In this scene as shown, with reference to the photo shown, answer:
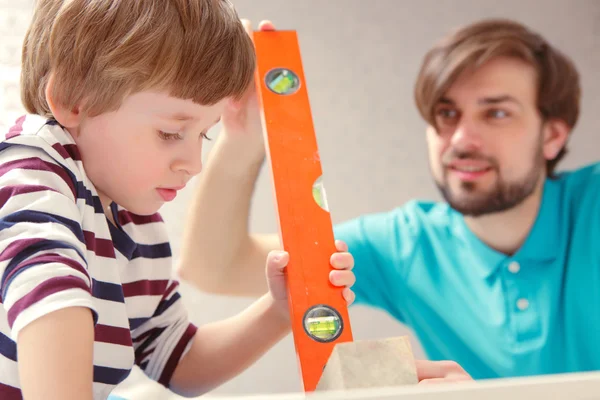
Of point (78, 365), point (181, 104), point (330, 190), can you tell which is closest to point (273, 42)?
point (181, 104)

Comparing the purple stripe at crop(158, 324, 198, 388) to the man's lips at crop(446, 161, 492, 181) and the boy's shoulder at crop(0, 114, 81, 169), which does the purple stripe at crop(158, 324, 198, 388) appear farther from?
the man's lips at crop(446, 161, 492, 181)

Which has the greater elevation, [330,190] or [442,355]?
[330,190]

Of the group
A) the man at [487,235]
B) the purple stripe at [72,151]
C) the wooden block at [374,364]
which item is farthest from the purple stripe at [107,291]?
the man at [487,235]

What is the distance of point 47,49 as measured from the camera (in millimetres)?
552

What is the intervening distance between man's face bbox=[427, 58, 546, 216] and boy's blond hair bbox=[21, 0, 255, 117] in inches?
36.1

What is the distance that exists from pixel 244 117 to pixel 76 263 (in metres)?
0.46

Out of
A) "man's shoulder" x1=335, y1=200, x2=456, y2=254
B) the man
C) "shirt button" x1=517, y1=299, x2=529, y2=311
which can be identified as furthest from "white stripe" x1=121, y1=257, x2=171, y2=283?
"shirt button" x1=517, y1=299, x2=529, y2=311

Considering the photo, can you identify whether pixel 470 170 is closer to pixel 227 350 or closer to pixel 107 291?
pixel 227 350

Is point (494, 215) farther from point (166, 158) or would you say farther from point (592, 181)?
point (166, 158)

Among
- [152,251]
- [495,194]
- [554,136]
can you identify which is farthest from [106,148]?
[554,136]

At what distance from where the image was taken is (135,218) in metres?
0.67

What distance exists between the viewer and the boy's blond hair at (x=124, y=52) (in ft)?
1.77

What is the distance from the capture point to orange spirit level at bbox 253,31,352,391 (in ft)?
1.90

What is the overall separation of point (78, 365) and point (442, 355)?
1016 millimetres
